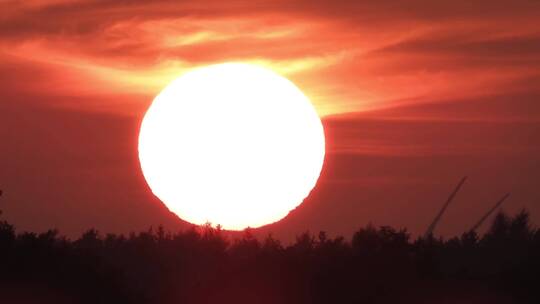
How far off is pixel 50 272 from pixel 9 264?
1.27 meters

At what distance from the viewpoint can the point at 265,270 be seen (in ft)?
204

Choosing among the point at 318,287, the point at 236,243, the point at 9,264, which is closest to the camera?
the point at 9,264

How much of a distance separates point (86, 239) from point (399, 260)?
17009mm

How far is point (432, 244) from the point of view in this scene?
72562 millimetres

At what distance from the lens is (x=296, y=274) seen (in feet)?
202

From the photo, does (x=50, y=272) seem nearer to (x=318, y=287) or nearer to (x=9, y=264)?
(x=9, y=264)

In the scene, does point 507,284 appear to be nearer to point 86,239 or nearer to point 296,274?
point 296,274

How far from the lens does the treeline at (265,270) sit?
54281 mm

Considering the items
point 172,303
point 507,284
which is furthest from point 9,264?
point 507,284

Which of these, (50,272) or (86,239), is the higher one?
(86,239)

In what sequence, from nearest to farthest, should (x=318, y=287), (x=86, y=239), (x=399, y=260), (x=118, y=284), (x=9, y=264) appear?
(x=9, y=264) < (x=118, y=284) < (x=318, y=287) < (x=399, y=260) < (x=86, y=239)

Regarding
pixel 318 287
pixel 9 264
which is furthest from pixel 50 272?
pixel 318 287

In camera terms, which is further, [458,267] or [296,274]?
[458,267]

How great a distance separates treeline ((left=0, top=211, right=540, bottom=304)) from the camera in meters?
54.3
